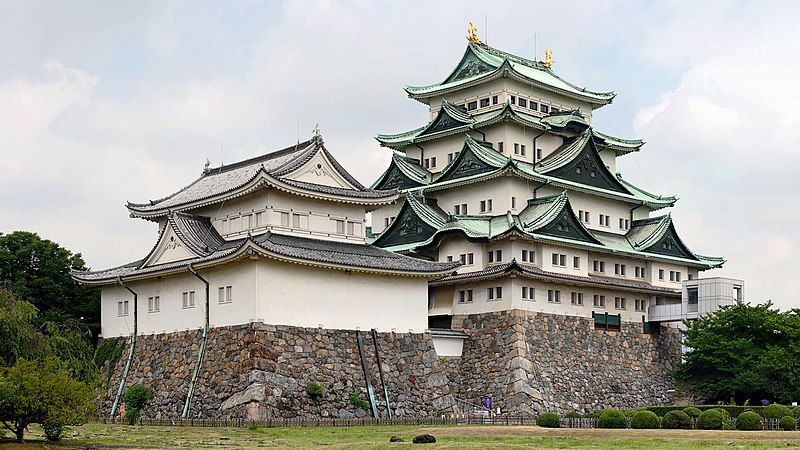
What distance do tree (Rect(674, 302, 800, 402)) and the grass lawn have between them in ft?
57.7

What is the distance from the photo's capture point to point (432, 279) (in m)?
58.9

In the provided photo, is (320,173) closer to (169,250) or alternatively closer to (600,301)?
(169,250)

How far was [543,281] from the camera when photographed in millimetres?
62125

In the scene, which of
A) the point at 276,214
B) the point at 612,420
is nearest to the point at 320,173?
the point at 276,214

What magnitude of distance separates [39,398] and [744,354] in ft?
133

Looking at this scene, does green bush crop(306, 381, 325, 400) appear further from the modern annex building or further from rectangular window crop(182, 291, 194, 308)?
the modern annex building

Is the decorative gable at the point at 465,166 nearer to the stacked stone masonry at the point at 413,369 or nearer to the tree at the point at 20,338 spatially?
the stacked stone masonry at the point at 413,369

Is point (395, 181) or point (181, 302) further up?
point (395, 181)

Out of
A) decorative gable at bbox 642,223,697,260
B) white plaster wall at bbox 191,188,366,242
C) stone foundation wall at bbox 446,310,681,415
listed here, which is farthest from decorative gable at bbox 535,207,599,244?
white plaster wall at bbox 191,188,366,242

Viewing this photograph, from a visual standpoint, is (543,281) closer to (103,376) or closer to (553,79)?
(553,79)

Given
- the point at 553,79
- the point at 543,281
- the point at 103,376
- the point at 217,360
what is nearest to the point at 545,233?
the point at 543,281

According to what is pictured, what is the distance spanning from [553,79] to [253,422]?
3786 centimetres

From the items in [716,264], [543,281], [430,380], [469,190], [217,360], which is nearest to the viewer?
[217,360]

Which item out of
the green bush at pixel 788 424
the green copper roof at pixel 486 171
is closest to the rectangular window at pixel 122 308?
the green copper roof at pixel 486 171
